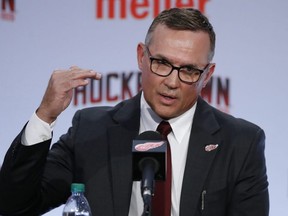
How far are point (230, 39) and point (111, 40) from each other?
21.2 inches

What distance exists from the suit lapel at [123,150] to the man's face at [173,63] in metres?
0.15

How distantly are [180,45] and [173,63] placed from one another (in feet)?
0.23

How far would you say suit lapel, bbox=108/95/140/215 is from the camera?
7.68 ft

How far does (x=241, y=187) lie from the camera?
7.88 feet

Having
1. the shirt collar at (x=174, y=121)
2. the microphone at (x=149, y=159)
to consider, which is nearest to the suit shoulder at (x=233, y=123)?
the shirt collar at (x=174, y=121)

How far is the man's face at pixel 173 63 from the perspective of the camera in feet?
7.60

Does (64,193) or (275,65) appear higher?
(275,65)

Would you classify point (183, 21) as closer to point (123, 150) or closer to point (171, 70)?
point (171, 70)

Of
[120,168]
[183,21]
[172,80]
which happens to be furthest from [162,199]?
[183,21]

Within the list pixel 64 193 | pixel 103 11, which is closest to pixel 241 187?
pixel 64 193

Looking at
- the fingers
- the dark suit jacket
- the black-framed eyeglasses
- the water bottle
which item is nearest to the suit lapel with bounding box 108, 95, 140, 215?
the dark suit jacket

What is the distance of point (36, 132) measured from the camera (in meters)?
2.20

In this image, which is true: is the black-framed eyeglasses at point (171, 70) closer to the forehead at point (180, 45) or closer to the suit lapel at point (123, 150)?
the forehead at point (180, 45)

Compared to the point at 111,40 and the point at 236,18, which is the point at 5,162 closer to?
the point at 111,40
